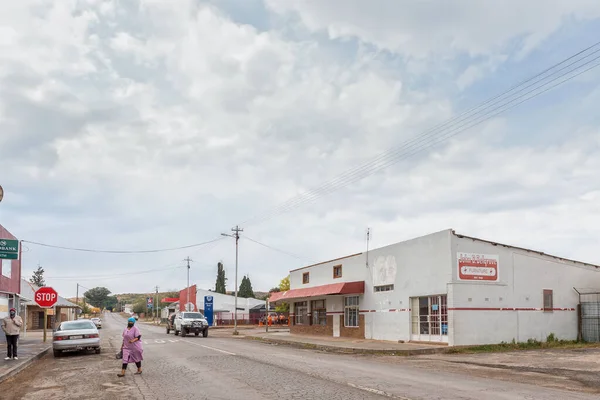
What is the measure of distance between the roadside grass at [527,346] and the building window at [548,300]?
1303 millimetres

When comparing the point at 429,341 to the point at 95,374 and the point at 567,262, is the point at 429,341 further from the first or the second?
the point at 95,374

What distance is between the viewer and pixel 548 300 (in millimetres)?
29266

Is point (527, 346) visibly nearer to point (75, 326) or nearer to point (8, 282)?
point (75, 326)

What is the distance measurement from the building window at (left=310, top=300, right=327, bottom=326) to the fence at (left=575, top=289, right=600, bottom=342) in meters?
16.9

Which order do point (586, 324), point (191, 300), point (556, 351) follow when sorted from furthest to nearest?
point (191, 300) < point (586, 324) < point (556, 351)

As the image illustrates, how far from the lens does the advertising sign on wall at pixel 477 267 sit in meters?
26.9

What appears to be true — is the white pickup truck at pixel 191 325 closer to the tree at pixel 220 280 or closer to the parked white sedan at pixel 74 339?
the parked white sedan at pixel 74 339

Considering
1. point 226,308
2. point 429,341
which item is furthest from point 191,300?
point 429,341

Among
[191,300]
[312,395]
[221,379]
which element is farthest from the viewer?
[191,300]

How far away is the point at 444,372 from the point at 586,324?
17.6m

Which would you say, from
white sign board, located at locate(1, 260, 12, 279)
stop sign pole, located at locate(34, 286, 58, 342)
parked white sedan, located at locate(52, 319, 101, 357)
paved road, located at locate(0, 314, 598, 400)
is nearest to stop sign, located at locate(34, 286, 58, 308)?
stop sign pole, located at locate(34, 286, 58, 342)

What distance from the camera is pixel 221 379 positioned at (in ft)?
44.5

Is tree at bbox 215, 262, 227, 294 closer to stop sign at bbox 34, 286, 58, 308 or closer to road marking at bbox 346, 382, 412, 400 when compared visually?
stop sign at bbox 34, 286, 58, 308

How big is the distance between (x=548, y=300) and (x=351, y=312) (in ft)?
39.9
